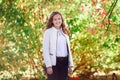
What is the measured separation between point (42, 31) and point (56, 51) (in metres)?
3.03

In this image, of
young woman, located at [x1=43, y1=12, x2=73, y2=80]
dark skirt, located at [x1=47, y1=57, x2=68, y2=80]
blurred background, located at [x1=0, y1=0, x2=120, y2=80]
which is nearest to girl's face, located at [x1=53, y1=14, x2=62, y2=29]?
young woman, located at [x1=43, y1=12, x2=73, y2=80]

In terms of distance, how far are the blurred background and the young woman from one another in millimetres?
2289

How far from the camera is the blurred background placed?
7.90 meters

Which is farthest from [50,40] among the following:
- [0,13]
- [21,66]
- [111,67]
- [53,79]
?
[111,67]

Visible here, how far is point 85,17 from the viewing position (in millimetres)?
8281

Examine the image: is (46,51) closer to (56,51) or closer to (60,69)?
(56,51)

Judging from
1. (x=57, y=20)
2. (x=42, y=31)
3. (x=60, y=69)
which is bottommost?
(x=60, y=69)

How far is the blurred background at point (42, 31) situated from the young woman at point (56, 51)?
90.1 inches

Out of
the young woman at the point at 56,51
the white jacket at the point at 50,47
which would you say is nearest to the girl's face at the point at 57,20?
the young woman at the point at 56,51

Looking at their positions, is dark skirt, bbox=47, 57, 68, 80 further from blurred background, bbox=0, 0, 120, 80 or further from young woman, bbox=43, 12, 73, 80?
blurred background, bbox=0, 0, 120, 80

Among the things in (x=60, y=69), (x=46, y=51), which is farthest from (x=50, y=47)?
(x=60, y=69)

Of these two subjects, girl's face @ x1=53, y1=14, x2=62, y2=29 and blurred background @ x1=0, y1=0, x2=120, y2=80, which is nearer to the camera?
girl's face @ x1=53, y1=14, x2=62, y2=29

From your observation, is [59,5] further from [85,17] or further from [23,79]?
[23,79]

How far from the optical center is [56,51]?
17.7 feet
